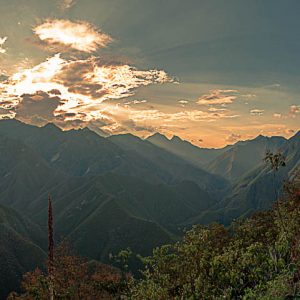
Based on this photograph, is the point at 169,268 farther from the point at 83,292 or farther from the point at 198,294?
the point at 83,292

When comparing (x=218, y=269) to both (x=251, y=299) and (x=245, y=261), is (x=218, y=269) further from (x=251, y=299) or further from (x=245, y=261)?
(x=251, y=299)

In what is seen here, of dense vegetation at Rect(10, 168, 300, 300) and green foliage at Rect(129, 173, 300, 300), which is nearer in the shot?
green foliage at Rect(129, 173, 300, 300)

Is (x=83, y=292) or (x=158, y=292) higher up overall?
(x=158, y=292)

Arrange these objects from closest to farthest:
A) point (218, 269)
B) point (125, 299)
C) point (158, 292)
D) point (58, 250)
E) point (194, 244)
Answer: point (158, 292), point (218, 269), point (194, 244), point (125, 299), point (58, 250)

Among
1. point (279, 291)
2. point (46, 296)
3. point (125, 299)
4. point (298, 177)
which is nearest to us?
point (279, 291)

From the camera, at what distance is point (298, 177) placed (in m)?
105

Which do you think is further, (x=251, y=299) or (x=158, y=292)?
(x=158, y=292)

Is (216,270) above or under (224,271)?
above

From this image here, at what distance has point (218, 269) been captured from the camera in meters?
42.0

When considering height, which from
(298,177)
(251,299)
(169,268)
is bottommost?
(169,268)

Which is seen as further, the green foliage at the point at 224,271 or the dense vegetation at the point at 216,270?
the dense vegetation at the point at 216,270

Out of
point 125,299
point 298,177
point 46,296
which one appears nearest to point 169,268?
point 125,299

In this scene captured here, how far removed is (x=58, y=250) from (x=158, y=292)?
61.7 m

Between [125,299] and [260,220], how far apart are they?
156ft
